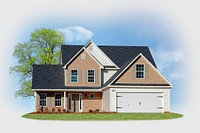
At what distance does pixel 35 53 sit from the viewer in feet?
171

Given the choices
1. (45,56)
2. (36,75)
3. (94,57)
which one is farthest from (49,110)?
(45,56)

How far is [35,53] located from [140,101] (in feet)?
61.7

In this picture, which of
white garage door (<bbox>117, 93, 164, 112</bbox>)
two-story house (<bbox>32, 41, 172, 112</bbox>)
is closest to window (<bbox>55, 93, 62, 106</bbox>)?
two-story house (<bbox>32, 41, 172, 112</bbox>)

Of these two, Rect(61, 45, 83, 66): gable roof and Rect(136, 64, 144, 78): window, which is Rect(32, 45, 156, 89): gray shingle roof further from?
Rect(136, 64, 144, 78): window

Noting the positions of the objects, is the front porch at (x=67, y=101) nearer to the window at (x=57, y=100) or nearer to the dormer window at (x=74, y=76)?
the window at (x=57, y=100)

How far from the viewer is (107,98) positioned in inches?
1565

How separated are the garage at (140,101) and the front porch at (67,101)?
5.12m

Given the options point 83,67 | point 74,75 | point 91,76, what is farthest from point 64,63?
point 91,76

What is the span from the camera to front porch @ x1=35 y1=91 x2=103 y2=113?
42.0 metres

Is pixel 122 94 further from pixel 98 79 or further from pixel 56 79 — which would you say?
pixel 56 79

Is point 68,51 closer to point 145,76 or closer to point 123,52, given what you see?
point 123,52

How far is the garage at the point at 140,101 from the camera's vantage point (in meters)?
38.7

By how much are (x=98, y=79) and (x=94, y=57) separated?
246cm

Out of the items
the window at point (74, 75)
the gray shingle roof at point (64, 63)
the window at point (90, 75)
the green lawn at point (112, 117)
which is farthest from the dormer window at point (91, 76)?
the green lawn at point (112, 117)
